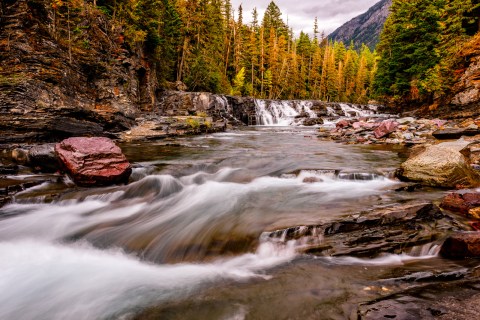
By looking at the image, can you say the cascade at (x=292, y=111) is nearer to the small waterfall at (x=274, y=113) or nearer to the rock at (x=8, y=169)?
the small waterfall at (x=274, y=113)

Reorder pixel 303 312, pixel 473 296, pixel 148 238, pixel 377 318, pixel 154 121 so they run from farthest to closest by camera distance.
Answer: pixel 154 121, pixel 148 238, pixel 303 312, pixel 473 296, pixel 377 318

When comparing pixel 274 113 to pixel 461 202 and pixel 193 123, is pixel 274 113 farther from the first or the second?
pixel 461 202

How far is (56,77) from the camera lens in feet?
42.9

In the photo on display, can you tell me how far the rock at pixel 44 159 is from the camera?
7160mm

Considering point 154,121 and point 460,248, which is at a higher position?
point 154,121

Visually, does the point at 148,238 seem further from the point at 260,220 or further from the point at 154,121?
the point at 154,121

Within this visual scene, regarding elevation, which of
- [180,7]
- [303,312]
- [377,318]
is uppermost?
[180,7]

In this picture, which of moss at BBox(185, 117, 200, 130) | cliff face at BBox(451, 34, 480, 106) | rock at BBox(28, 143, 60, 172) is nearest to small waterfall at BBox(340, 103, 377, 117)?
cliff face at BBox(451, 34, 480, 106)

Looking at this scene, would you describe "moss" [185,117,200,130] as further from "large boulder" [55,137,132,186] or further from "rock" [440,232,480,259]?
"rock" [440,232,480,259]

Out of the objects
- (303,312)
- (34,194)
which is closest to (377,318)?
(303,312)

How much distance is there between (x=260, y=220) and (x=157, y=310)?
7.88ft

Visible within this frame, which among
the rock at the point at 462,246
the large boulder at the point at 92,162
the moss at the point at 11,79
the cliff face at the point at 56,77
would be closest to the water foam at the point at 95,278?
the rock at the point at 462,246

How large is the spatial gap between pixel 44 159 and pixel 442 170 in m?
9.54

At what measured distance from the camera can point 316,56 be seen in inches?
2537
